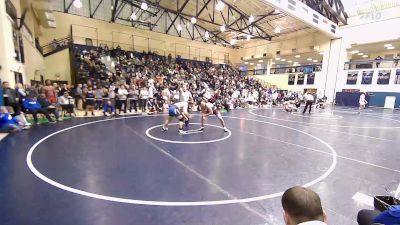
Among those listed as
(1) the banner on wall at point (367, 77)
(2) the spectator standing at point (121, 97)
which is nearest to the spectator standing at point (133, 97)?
(2) the spectator standing at point (121, 97)

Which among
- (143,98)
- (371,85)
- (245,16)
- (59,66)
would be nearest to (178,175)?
(143,98)

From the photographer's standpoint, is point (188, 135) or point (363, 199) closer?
point (363, 199)

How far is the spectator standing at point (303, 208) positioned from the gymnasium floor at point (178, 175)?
1.69m

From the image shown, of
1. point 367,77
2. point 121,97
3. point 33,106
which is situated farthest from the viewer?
point 367,77

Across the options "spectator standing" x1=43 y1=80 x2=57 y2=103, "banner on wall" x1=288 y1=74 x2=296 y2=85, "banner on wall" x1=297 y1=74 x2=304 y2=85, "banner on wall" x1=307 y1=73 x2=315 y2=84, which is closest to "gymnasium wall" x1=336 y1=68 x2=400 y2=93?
"banner on wall" x1=307 y1=73 x2=315 y2=84

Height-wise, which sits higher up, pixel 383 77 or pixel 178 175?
pixel 383 77

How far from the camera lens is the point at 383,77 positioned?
22094 mm

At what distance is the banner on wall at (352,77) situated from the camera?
23.4 metres

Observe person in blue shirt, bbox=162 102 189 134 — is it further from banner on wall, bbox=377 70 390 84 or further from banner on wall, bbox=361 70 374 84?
banner on wall, bbox=377 70 390 84

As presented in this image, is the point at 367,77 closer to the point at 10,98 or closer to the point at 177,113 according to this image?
the point at 177,113

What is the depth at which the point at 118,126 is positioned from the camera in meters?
9.11

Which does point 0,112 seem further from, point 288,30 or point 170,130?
point 288,30

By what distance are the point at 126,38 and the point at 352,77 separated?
84.6 ft

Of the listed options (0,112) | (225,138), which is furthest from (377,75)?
(0,112)
